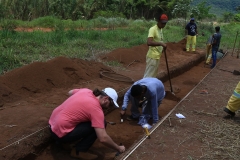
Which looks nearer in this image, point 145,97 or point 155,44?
point 145,97

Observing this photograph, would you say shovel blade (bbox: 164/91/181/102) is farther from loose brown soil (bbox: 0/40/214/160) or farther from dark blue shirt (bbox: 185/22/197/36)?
dark blue shirt (bbox: 185/22/197/36)

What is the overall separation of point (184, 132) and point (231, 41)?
62.9 ft

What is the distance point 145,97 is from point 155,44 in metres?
1.50

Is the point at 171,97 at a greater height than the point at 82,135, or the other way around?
the point at 82,135

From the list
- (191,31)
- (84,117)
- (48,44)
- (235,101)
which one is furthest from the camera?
(191,31)

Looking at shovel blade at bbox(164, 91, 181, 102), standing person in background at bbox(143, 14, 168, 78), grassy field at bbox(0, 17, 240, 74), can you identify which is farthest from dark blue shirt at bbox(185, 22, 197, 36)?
standing person in background at bbox(143, 14, 168, 78)

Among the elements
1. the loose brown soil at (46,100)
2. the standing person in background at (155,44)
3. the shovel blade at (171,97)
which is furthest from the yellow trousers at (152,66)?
the shovel blade at (171,97)

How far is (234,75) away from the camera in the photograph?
10852 millimetres

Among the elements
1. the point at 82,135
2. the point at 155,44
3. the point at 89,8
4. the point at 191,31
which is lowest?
the point at 89,8

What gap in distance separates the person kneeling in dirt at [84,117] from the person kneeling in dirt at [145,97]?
40.8 inches

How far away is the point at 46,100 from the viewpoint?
5.89 metres

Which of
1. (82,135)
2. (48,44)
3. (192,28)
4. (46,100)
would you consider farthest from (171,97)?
A: (192,28)

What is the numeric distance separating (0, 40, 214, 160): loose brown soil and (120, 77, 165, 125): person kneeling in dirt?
24cm

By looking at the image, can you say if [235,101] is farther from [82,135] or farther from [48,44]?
[48,44]
